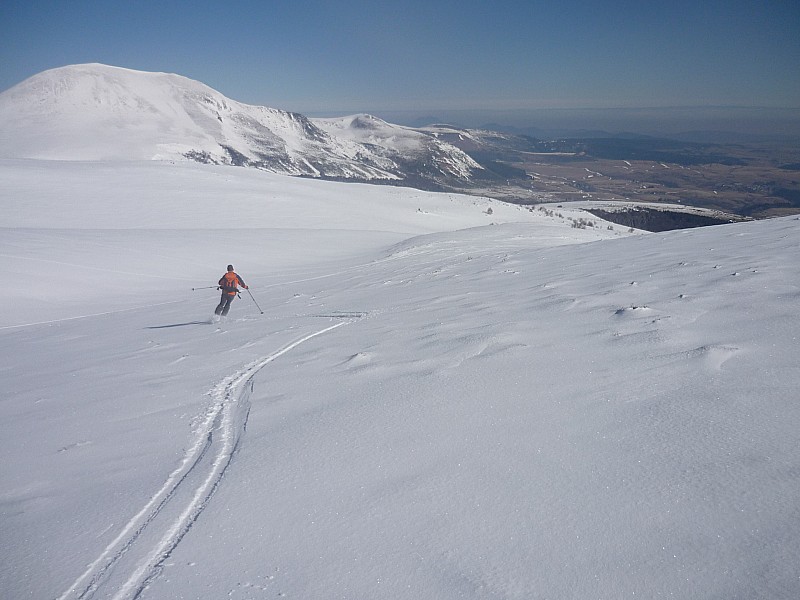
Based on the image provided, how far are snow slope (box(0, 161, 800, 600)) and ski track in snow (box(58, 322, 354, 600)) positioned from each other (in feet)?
0.07

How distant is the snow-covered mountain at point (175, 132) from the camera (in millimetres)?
97000

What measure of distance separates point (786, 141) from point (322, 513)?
186 meters

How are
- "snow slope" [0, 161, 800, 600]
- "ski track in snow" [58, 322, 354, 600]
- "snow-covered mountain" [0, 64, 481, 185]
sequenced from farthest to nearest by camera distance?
"snow-covered mountain" [0, 64, 481, 185] → "ski track in snow" [58, 322, 354, 600] → "snow slope" [0, 161, 800, 600]

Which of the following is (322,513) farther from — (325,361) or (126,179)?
(126,179)

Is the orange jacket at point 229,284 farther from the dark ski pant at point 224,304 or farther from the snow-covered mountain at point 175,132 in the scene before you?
the snow-covered mountain at point 175,132

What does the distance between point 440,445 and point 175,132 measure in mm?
120290

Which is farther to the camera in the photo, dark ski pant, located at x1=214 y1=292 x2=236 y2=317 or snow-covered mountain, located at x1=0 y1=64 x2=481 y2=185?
snow-covered mountain, located at x1=0 y1=64 x2=481 y2=185

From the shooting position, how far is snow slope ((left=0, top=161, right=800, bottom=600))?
3.11 metres

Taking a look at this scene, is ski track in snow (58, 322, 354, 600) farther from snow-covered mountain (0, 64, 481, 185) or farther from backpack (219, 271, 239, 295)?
snow-covered mountain (0, 64, 481, 185)

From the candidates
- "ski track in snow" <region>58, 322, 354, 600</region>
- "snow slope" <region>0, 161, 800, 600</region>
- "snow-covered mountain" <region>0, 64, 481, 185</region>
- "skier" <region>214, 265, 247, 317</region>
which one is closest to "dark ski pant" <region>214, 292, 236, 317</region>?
"skier" <region>214, 265, 247, 317</region>

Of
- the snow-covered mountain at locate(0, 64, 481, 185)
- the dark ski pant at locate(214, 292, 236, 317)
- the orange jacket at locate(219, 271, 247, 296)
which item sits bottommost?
the dark ski pant at locate(214, 292, 236, 317)

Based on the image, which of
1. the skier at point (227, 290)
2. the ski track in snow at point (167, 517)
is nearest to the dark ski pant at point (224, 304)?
the skier at point (227, 290)

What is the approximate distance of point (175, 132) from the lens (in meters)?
110

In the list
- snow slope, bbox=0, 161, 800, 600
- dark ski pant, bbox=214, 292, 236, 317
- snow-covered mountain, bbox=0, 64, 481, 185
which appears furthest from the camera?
snow-covered mountain, bbox=0, 64, 481, 185
